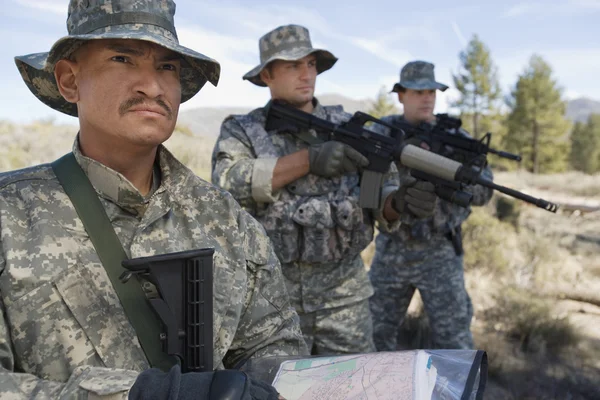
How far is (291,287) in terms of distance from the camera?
9.50ft

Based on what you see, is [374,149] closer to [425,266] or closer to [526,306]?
[425,266]

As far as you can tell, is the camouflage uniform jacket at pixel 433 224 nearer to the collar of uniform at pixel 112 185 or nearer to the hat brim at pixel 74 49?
the hat brim at pixel 74 49

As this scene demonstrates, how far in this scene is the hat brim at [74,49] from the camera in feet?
4.39

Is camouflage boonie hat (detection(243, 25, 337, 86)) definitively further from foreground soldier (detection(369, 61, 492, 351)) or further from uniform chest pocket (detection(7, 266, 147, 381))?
uniform chest pocket (detection(7, 266, 147, 381))

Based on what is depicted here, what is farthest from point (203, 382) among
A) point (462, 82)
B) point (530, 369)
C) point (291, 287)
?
point (462, 82)

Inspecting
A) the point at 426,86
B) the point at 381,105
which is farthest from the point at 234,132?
the point at 381,105

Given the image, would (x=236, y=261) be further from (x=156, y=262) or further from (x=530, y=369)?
(x=530, y=369)

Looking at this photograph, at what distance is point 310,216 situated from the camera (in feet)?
9.07

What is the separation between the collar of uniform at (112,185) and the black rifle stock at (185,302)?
280mm

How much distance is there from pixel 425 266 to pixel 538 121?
85.8ft

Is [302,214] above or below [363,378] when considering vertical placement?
above

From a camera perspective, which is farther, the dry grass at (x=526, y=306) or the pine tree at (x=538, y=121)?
the pine tree at (x=538, y=121)

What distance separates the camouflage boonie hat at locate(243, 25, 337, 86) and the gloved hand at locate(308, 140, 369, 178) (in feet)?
1.82

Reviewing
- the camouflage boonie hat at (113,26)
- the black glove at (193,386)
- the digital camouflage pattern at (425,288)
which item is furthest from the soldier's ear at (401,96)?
the black glove at (193,386)
